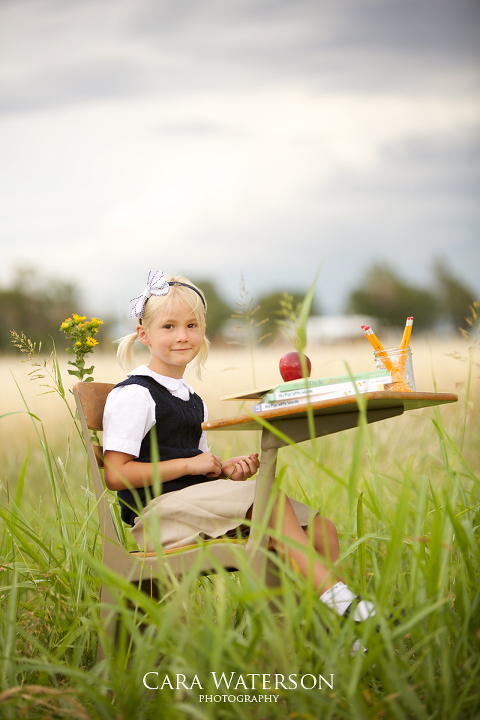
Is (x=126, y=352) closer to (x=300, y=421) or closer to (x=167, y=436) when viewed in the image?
(x=167, y=436)

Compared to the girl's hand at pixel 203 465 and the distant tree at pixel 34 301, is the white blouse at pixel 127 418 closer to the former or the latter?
the girl's hand at pixel 203 465

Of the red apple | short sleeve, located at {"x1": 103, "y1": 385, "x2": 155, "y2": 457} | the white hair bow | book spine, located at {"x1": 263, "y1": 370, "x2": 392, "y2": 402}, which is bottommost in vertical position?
short sleeve, located at {"x1": 103, "y1": 385, "x2": 155, "y2": 457}

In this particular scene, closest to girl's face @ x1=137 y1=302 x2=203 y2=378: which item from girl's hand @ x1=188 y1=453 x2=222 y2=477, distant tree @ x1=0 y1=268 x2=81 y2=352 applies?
girl's hand @ x1=188 y1=453 x2=222 y2=477

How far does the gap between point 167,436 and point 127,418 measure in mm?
194

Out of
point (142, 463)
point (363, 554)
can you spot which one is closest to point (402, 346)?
point (363, 554)

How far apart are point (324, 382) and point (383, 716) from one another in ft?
2.41

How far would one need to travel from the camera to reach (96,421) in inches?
75.5

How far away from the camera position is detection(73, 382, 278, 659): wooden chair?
5.08ft

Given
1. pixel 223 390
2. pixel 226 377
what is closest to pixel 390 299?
pixel 226 377

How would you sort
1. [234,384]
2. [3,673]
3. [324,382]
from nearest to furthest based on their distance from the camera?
1. [3,673]
2. [324,382]
3. [234,384]

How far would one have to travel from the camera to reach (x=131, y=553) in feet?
5.87

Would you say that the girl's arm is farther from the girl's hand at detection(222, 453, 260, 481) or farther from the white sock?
the white sock

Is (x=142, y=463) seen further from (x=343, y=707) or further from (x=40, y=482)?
Result: (x=40, y=482)

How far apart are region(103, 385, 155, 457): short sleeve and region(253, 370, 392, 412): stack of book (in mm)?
502
